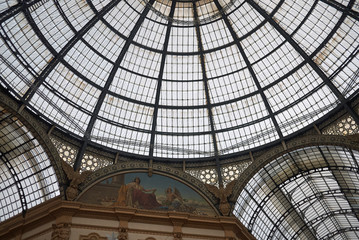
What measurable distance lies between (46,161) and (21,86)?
260 inches

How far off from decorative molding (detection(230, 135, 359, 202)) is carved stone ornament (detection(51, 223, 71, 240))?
1371 cm

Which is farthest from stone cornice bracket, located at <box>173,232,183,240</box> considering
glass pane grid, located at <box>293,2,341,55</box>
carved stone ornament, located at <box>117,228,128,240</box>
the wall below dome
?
glass pane grid, located at <box>293,2,341,55</box>

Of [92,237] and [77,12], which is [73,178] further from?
[77,12]

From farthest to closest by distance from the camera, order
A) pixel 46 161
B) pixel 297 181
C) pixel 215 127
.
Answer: pixel 297 181 → pixel 215 127 → pixel 46 161

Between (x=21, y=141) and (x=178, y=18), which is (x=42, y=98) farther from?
(x=178, y=18)

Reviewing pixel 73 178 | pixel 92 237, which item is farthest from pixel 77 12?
pixel 92 237

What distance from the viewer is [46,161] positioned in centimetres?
3178

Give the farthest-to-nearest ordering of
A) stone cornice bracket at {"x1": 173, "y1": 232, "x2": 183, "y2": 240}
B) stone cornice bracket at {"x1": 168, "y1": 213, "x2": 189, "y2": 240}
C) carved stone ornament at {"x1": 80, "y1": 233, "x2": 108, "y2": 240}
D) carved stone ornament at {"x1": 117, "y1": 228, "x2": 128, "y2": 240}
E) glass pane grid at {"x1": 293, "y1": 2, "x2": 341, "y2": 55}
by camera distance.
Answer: glass pane grid at {"x1": 293, "y1": 2, "x2": 341, "y2": 55}
stone cornice bracket at {"x1": 168, "y1": 213, "x2": 189, "y2": 240}
stone cornice bracket at {"x1": 173, "y1": 232, "x2": 183, "y2": 240}
carved stone ornament at {"x1": 117, "y1": 228, "x2": 128, "y2": 240}
carved stone ornament at {"x1": 80, "y1": 233, "x2": 108, "y2": 240}

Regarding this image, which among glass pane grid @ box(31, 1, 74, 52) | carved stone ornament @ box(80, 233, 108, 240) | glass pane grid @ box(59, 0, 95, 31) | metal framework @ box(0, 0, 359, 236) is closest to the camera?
carved stone ornament @ box(80, 233, 108, 240)

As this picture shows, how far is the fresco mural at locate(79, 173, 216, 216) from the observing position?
30484mm

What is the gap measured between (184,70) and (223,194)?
1223cm

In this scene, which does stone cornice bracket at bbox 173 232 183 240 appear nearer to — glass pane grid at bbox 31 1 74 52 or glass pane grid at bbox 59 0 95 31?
glass pane grid at bbox 31 1 74 52

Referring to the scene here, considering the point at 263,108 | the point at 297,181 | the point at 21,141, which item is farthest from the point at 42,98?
the point at 297,181

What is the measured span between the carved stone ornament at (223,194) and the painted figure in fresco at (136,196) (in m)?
5.02
